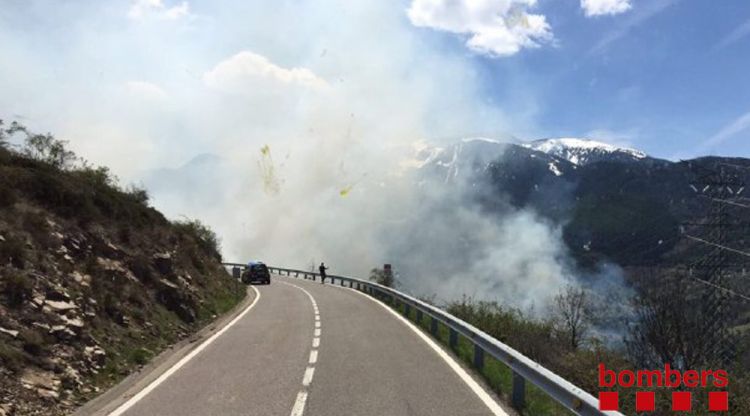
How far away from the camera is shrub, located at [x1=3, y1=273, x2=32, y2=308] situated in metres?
9.31

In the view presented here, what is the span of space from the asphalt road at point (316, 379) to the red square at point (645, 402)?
2.11 metres

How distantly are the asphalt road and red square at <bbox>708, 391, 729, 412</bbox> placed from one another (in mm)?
3761

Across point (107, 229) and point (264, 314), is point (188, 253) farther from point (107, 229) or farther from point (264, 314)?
point (107, 229)

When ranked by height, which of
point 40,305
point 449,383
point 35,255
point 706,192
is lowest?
point 449,383

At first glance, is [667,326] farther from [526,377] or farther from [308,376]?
[526,377]

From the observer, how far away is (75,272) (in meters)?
12.0

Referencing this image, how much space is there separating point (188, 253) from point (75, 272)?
11.0 metres

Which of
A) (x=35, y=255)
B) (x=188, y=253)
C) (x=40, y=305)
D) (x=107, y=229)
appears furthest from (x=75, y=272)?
(x=188, y=253)

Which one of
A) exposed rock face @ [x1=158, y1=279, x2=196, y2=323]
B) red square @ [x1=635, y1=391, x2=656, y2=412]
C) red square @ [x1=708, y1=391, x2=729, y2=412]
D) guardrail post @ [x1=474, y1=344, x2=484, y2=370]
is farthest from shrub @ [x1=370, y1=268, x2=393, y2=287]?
red square @ [x1=635, y1=391, x2=656, y2=412]

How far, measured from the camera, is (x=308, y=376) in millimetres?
9383

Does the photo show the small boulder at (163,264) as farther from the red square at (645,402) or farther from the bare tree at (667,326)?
the bare tree at (667,326)

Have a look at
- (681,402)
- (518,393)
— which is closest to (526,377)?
(518,393)

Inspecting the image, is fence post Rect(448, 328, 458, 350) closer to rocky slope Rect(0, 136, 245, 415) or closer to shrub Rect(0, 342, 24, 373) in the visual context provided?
rocky slope Rect(0, 136, 245, 415)

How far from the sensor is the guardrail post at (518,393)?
297 inches
